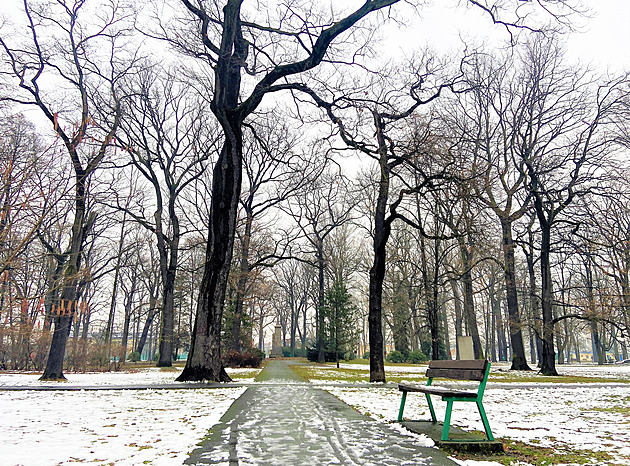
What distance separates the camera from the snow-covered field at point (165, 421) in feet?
13.0

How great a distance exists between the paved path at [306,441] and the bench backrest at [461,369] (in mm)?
927

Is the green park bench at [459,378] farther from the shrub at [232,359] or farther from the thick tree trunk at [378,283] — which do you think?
the shrub at [232,359]

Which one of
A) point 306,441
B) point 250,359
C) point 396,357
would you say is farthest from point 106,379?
point 396,357

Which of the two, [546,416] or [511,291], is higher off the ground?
[511,291]

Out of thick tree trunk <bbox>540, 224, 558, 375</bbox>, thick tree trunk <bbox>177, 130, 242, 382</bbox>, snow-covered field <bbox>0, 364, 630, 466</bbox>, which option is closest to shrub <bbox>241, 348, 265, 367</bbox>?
thick tree trunk <bbox>177, 130, 242, 382</bbox>

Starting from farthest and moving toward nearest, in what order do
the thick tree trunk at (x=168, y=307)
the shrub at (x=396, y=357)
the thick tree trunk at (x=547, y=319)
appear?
the shrub at (x=396, y=357), the thick tree trunk at (x=168, y=307), the thick tree trunk at (x=547, y=319)

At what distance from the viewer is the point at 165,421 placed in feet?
18.8

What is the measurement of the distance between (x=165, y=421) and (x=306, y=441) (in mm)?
2384

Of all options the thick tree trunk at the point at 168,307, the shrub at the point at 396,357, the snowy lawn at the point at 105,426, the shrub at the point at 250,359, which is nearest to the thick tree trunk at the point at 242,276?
the shrub at the point at 250,359

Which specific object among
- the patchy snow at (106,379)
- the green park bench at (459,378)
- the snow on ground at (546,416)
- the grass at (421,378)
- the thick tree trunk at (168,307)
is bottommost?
the grass at (421,378)

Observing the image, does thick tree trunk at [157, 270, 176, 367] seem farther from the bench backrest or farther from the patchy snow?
the bench backrest

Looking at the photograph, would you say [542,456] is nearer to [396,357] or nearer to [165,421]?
[165,421]

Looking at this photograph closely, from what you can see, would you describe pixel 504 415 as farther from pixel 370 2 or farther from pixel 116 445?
pixel 370 2

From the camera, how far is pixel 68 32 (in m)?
15.3
